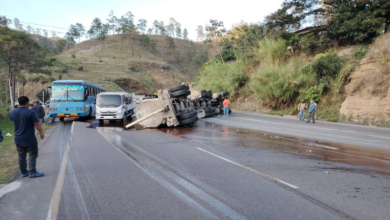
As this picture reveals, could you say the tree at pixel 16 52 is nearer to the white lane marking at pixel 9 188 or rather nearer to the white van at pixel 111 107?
the white van at pixel 111 107

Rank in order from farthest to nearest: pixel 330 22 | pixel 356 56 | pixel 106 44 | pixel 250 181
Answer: pixel 106 44
pixel 330 22
pixel 356 56
pixel 250 181

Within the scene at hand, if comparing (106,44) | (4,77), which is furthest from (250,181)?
(106,44)

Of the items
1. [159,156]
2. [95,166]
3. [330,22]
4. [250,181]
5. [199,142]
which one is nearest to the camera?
[250,181]

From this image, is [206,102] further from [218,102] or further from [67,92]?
[67,92]

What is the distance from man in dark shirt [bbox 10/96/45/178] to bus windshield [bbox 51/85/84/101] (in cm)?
1428

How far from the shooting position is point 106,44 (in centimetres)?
11394

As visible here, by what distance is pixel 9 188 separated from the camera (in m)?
5.46

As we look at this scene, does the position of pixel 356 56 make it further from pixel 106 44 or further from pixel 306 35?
pixel 106 44

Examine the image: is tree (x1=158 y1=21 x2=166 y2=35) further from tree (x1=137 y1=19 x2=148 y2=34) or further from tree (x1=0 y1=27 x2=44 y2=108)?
tree (x1=0 y1=27 x2=44 y2=108)

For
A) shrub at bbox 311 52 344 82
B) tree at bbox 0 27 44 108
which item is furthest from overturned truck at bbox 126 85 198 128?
tree at bbox 0 27 44 108

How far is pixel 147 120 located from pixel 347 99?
1498cm

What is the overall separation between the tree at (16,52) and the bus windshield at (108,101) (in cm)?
1362

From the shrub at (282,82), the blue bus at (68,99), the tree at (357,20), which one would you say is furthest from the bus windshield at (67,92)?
the tree at (357,20)

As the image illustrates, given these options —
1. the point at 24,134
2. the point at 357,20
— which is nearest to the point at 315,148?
the point at 24,134
